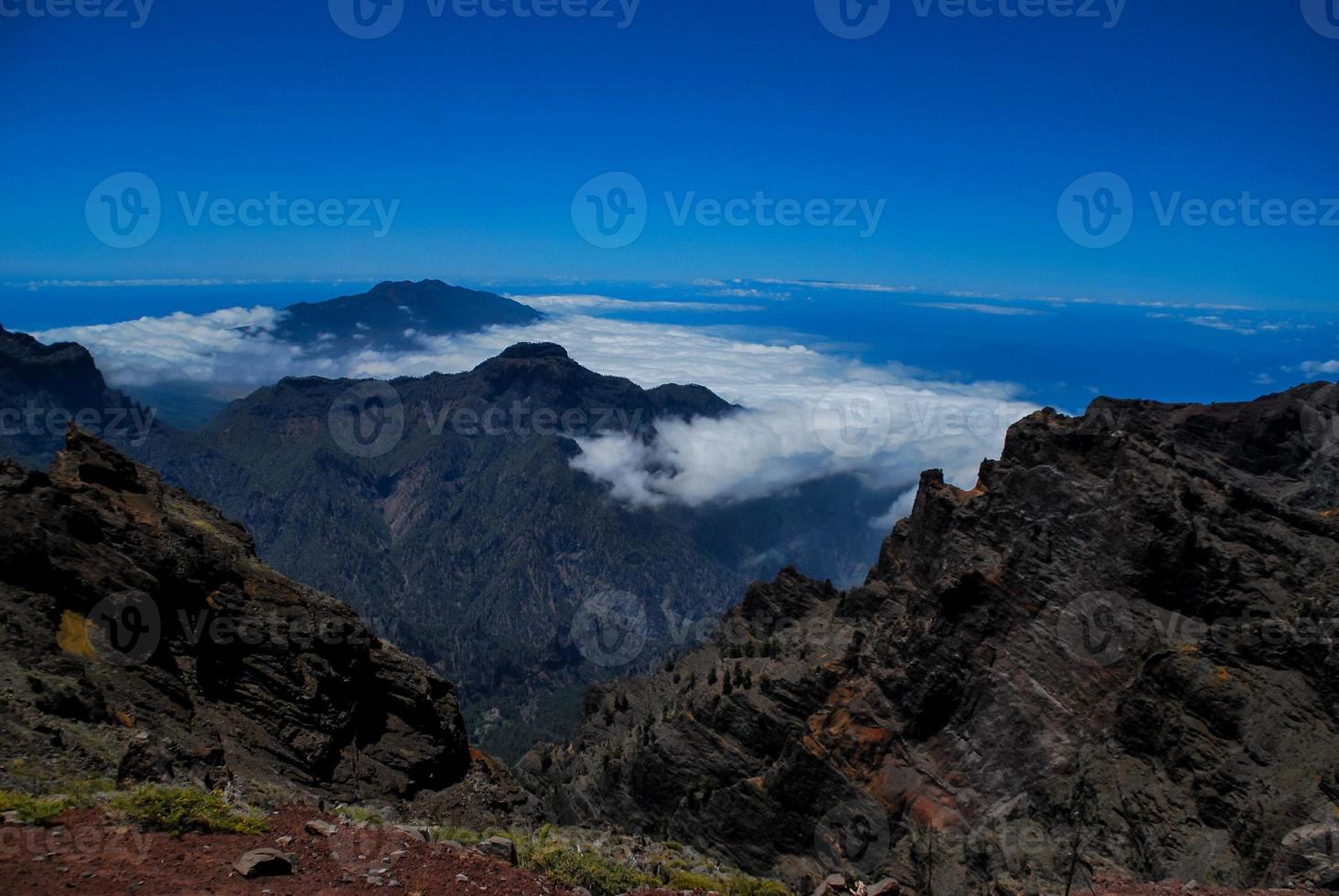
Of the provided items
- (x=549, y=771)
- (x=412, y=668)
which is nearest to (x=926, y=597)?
(x=412, y=668)

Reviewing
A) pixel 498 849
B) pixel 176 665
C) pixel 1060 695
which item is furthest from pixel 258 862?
pixel 1060 695

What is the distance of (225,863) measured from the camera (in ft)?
50.5

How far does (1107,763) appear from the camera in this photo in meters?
34.3

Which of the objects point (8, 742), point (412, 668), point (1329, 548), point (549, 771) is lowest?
point (549, 771)

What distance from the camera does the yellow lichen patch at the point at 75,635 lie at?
946 inches

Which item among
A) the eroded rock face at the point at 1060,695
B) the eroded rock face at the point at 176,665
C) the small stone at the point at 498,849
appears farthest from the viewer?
the eroded rock face at the point at 1060,695

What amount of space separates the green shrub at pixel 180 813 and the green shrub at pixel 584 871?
6.35m

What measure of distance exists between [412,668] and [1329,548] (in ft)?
133

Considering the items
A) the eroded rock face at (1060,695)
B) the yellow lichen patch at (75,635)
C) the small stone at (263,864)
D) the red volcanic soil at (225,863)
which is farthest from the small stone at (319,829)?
the eroded rock face at (1060,695)

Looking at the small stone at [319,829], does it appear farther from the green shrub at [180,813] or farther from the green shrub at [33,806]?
the green shrub at [33,806]

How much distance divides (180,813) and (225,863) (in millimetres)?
1896

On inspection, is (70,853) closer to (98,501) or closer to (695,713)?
(98,501)

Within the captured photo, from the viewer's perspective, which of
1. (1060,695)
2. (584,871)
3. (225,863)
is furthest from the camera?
(1060,695)

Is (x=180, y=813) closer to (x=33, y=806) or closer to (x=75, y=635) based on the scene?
(x=33, y=806)
